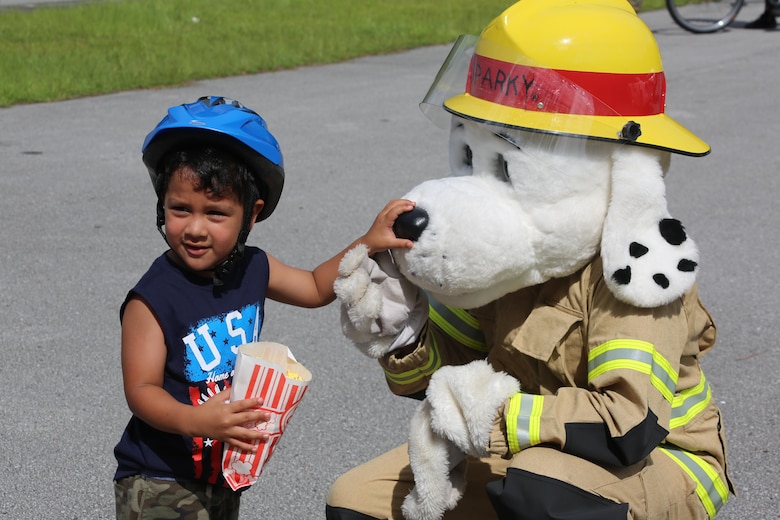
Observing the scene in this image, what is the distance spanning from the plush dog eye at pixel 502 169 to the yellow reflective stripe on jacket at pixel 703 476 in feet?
2.33

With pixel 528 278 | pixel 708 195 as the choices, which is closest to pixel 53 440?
pixel 528 278

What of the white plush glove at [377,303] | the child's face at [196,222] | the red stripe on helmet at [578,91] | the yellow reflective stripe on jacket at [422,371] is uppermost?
the red stripe on helmet at [578,91]

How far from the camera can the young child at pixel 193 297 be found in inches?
91.5

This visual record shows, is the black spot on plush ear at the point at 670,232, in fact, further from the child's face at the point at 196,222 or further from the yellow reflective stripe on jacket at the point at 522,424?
the child's face at the point at 196,222

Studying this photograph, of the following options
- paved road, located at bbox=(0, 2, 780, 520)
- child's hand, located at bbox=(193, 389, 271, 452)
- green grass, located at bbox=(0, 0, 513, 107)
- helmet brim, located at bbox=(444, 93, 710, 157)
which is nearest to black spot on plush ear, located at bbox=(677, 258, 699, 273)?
helmet brim, located at bbox=(444, 93, 710, 157)

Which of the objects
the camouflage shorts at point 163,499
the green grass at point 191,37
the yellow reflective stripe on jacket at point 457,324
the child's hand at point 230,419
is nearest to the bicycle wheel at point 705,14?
the green grass at point 191,37

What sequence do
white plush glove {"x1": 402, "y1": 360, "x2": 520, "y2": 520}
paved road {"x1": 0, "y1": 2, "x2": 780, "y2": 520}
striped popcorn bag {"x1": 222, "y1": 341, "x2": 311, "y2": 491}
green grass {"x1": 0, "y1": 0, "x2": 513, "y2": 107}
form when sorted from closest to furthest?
1. striped popcorn bag {"x1": 222, "y1": 341, "x2": 311, "y2": 491}
2. white plush glove {"x1": 402, "y1": 360, "x2": 520, "y2": 520}
3. paved road {"x1": 0, "y1": 2, "x2": 780, "y2": 520}
4. green grass {"x1": 0, "y1": 0, "x2": 513, "y2": 107}

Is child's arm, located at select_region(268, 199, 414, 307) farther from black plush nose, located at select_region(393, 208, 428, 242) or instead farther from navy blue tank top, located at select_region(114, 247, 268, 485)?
black plush nose, located at select_region(393, 208, 428, 242)

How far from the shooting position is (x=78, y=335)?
14.4 feet

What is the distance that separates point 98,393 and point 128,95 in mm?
4969

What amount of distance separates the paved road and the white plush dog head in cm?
133

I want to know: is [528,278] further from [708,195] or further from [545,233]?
[708,195]

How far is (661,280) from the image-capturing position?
2217mm

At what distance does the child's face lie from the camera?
2.35 metres
